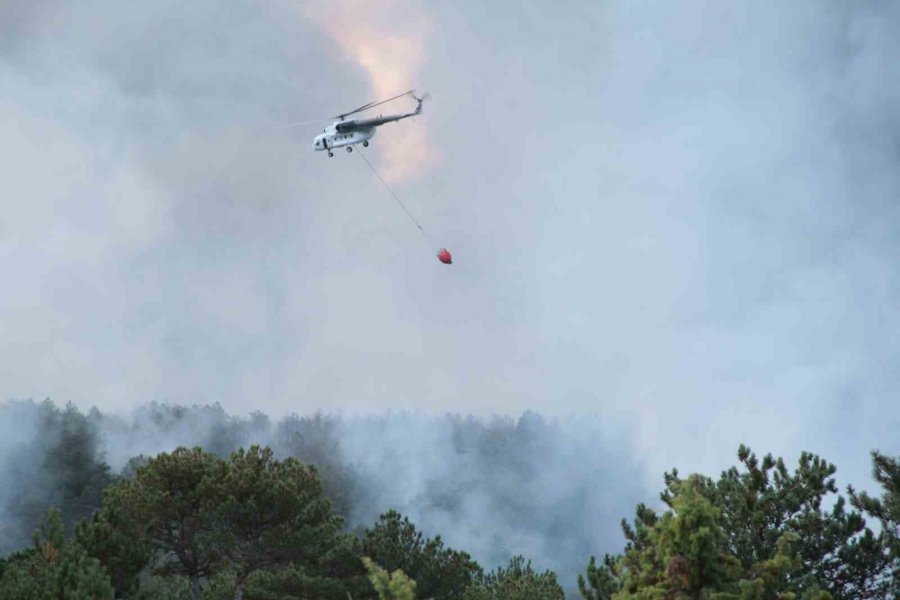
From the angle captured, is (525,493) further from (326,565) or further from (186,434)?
(326,565)

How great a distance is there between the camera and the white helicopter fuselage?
54.1 m

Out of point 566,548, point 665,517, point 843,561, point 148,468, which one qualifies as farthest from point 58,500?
point 566,548

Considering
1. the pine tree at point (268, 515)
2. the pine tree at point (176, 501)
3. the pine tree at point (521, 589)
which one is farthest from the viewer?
the pine tree at point (521, 589)

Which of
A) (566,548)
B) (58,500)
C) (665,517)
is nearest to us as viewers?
(665,517)

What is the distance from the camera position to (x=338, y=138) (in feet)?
180

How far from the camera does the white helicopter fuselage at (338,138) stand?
54.1 metres

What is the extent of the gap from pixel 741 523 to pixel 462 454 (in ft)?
548

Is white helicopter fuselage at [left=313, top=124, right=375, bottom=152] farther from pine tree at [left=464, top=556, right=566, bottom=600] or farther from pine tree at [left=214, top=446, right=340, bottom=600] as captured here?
pine tree at [left=464, top=556, right=566, bottom=600]

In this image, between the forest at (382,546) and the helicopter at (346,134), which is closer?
the forest at (382,546)

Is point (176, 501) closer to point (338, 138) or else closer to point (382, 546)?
point (382, 546)

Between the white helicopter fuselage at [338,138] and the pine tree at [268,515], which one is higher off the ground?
the white helicopter fuselage at [338,138]

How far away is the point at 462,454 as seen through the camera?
194m

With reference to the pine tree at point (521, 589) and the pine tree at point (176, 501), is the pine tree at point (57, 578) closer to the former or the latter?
the pine tree at point (176, 501)

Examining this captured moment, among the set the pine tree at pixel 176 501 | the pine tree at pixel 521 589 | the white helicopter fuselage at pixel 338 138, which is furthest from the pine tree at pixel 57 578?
the white helicopter fuselage at pixel 338 138
